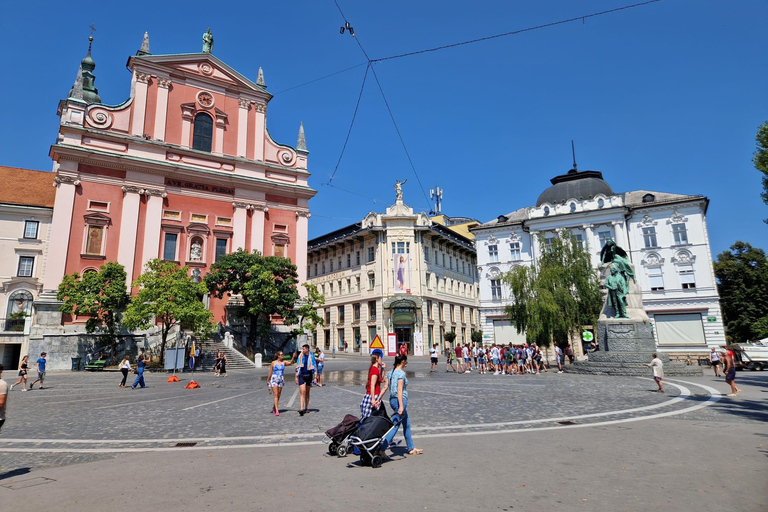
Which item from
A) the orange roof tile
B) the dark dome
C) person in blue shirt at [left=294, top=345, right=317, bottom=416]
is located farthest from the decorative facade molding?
the orange roof tile

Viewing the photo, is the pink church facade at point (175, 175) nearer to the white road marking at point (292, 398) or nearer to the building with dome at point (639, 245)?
the building with dome at point (639, 245)

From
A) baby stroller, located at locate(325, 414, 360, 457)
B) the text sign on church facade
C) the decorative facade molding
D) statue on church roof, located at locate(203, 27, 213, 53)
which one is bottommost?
baby stroller, located at locate(325, 414, 360, 457)

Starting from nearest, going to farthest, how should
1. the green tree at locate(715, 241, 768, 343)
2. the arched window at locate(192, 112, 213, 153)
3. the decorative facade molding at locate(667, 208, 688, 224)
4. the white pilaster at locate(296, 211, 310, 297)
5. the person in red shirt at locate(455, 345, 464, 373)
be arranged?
the person in red shirt at locate(455, 345, 464, 373) → the arched window at locate(192, 112, 213, 153) → the white pilaster at locate(296, 211, 310, 297) → the decorative facade molding at locate(667, 208, 688, 224) → the green tree at locate(715, 241, 768, 343)

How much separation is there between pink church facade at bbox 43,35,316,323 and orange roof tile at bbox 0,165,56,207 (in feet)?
12.3

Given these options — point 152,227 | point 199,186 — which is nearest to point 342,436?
point 152,227

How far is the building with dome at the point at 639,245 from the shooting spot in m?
39.5

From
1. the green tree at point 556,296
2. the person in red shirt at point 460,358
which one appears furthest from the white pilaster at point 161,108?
the green tree at point 556,296

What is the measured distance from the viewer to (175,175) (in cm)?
3625

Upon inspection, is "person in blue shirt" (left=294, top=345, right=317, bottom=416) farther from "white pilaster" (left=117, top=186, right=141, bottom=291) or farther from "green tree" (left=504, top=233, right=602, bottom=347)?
"white pilaster" (left=117, top=186, right=141, bottom=291)

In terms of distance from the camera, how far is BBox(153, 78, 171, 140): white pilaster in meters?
36.5

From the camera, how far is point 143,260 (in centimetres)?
3394

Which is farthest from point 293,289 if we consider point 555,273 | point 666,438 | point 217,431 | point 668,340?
point 668,340

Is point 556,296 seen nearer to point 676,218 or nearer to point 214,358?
point 676,218

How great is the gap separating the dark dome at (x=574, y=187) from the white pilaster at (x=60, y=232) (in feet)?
138
